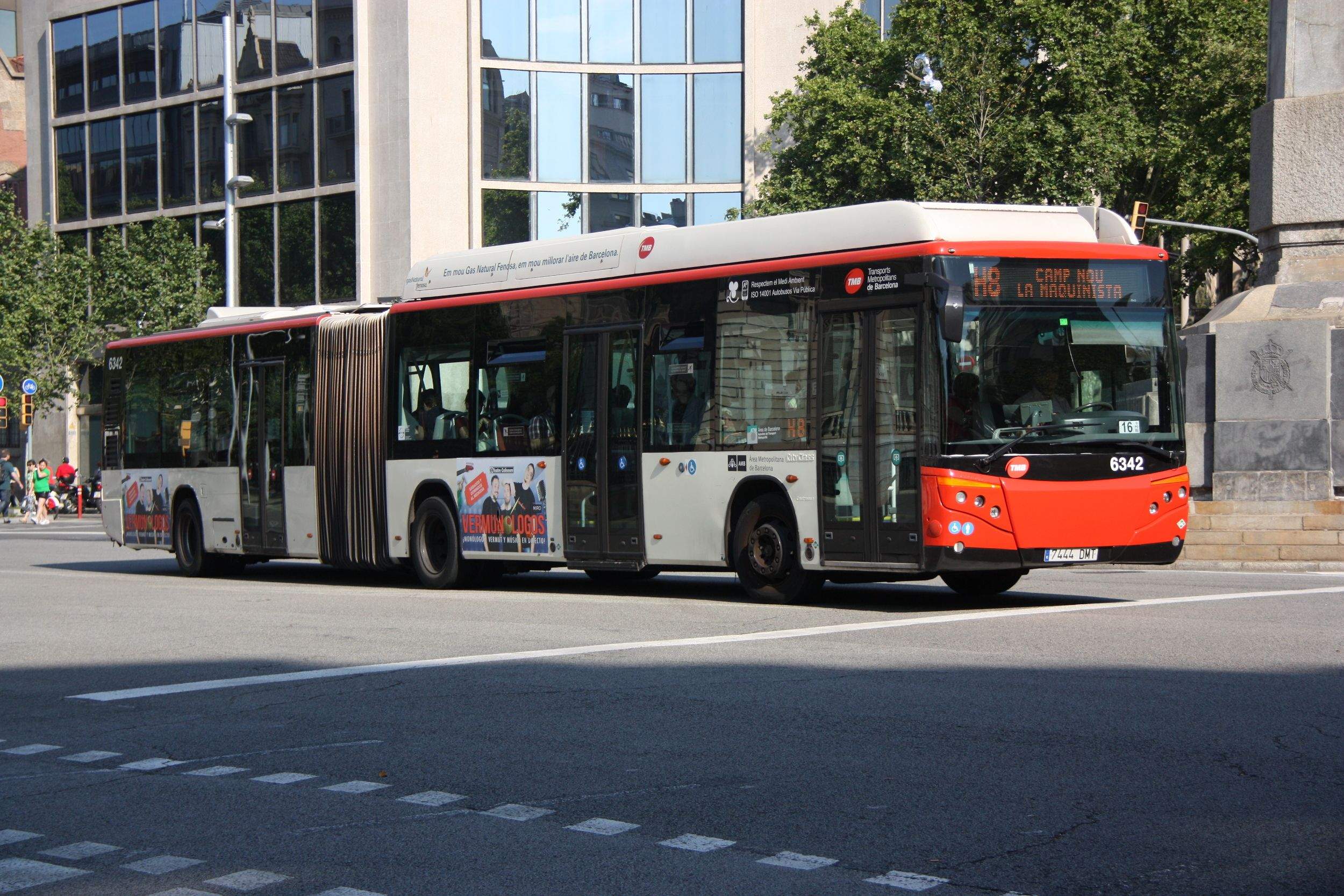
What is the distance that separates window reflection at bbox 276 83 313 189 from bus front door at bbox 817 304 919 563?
36.8 metres

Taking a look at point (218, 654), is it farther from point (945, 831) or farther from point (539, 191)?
point (539, 191)

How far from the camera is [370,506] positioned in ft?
60.1

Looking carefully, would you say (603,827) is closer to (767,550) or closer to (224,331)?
(767,550)

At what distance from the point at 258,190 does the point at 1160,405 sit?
1562 inches

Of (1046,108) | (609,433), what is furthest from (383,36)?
(609,433)

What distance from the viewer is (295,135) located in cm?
4825

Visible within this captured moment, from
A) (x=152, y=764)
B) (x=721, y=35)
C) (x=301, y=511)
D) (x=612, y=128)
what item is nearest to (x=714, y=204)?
(x=612, y=128)

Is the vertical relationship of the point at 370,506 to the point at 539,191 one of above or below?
below

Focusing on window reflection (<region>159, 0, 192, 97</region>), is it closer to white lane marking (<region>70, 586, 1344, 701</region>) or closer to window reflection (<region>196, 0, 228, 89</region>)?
window reflection (<region>196, 0, 228, 89</region>)

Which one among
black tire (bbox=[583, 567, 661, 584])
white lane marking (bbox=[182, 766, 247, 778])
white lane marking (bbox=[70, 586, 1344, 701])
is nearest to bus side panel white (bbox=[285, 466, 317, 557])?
black tire (bbox=[583, 567, 661, 584])

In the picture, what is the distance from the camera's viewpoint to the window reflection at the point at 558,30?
156ft

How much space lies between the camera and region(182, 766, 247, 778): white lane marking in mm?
6918

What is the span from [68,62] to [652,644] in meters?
50.1

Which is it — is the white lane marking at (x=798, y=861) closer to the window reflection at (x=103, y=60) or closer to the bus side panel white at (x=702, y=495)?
the bus side panel white at (x=702, y=495)
